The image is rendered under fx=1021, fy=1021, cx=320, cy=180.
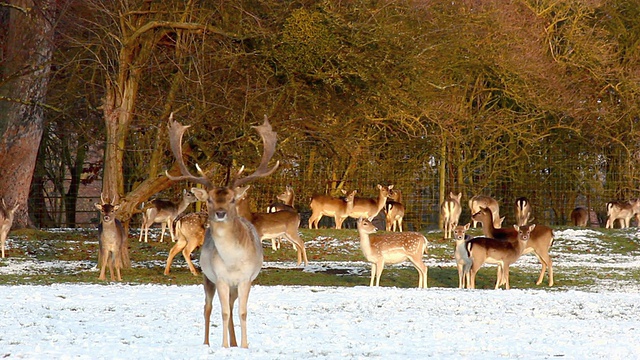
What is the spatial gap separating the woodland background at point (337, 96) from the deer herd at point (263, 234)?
983 millimetres

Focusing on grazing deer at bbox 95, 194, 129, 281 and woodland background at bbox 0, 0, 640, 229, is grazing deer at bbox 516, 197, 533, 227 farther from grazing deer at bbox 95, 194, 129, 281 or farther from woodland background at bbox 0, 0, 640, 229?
grazing deer at bbox 95, 194, 129, 281

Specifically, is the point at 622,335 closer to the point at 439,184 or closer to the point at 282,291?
the point at 282,291

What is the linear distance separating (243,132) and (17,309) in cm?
596

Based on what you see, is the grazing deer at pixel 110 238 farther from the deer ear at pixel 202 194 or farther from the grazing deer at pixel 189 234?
the deer ear at pixel 202 194

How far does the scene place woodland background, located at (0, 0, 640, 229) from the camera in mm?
15305

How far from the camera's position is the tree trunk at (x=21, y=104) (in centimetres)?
1881

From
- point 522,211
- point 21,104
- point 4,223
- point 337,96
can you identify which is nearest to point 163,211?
point 21,104

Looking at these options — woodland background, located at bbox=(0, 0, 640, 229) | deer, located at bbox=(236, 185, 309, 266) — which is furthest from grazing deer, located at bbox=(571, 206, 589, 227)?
deer, located at bbox=(236, 185, 309, 266)

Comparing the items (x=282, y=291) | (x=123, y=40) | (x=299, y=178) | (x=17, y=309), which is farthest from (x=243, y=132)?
(x=299, y=178)

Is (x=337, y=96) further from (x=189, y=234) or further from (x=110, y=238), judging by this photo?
(x=110, y=238)

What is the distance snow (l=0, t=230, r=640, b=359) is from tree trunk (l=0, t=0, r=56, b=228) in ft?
24.4

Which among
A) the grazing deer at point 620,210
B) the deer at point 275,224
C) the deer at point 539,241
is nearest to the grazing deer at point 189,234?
the deer at point 275,224

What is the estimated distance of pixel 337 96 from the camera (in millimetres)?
15992

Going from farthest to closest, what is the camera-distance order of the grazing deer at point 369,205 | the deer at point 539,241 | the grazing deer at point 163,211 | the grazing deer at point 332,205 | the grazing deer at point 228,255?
the grazing deer at point 369,205 < the grazing deer at point 332,205 < the grazing deer at point 163,211 < the deer at point 539,241 < the grazing deer at point 228,255
